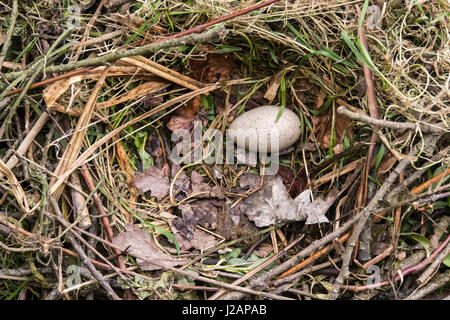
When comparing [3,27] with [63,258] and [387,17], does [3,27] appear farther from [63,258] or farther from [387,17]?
[387,17]

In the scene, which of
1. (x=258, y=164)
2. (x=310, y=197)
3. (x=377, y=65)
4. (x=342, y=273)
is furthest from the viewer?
(x=258, y=164)

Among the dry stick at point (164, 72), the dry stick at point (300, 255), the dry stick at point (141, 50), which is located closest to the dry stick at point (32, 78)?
the dry stick at point (141, 50)

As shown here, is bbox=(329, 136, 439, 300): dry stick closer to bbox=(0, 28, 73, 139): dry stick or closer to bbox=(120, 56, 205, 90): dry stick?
Result: bbox=(120, 56, 205, 90): dry stick

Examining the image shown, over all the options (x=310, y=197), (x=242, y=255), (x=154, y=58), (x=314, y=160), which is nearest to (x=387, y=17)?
(x=314, y=160)

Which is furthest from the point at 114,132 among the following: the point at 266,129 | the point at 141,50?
the point at 266,129

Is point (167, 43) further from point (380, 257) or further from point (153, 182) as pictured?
point (380, 257)

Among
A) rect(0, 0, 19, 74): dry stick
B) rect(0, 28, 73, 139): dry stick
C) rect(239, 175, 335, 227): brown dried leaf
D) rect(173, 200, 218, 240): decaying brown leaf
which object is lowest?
rect(173, 200, 218, 240): decaying brown leaf

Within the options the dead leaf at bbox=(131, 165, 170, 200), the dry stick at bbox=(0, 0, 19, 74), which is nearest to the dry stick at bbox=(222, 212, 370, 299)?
the dead leaf at bbox=(131, 165, 170, 200)
